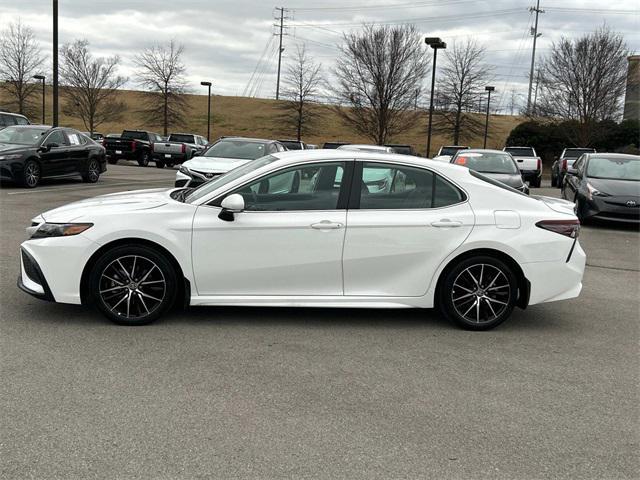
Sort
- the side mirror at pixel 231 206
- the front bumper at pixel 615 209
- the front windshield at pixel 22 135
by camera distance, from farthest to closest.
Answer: the front windshield at pixel 22 135 → the front bumper at pixel 615 209 → the side mirror at pixel 231 206

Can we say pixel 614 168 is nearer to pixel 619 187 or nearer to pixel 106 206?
pixel 619 187

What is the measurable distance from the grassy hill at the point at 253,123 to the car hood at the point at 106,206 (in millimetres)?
56110

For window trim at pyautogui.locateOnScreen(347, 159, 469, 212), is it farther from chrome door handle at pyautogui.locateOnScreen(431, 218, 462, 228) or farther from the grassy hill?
the grassy hill

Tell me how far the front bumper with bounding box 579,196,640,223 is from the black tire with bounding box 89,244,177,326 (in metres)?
9.83

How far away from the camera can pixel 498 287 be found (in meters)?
5.59

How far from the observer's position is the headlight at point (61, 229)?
5239 millimetres

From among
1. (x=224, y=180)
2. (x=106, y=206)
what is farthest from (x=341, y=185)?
(x=106, y=206)

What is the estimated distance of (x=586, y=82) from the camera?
44.4 meters

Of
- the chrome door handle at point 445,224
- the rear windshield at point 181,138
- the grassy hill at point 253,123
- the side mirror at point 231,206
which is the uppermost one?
the grassy hill at point 253,123

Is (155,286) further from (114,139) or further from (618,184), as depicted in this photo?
(114,139)

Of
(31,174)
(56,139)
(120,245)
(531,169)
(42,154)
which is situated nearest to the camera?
(120,245)

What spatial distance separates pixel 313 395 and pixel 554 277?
8.81 feet

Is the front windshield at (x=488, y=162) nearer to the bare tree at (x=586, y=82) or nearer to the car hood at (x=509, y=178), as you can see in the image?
the car hood at (x=509, y=178)

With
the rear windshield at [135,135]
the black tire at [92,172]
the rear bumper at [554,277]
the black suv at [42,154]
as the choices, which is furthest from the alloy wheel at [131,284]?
the rear windshield at [135,135]
